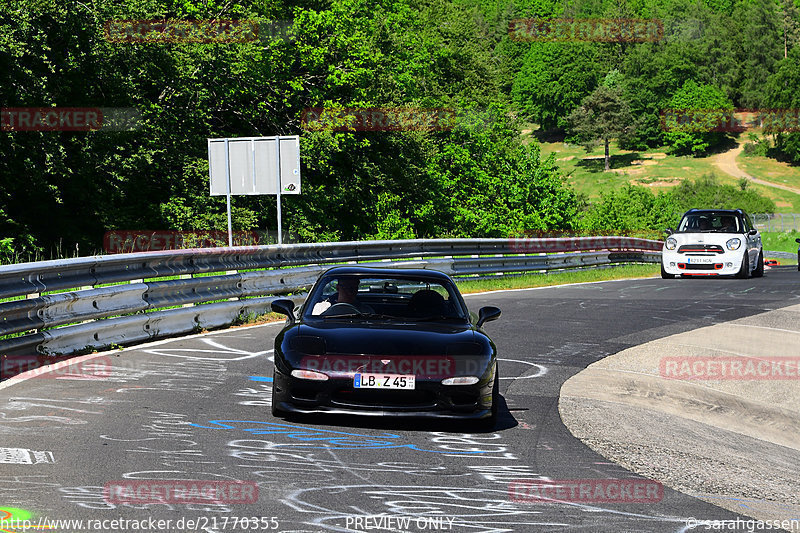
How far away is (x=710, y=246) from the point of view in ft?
79.1

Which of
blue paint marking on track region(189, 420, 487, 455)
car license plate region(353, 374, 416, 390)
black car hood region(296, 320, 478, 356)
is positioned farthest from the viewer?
black car hood region(296, 320, 478, 356)

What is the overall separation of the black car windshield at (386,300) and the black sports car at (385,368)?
88mm

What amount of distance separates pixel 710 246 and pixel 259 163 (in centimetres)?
1139

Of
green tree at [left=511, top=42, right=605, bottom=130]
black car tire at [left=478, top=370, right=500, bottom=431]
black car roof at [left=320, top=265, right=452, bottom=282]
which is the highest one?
green tree at [left=511, top=42, right=605, bottom=130]

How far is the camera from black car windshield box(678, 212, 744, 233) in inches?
957

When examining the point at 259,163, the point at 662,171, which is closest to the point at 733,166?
the point at 662,171

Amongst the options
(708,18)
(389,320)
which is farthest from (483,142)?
(708,18)

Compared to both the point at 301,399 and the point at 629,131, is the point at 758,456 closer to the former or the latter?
the point at 301,399

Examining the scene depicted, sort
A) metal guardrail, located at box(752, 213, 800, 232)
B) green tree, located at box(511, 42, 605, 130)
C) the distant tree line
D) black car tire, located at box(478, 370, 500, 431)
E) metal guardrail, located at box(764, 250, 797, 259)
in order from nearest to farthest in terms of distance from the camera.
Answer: black car tire, located at box(478, 370, 500, 431)
the distant tree line
metal guardrail, located at box(764, 250, 797, 259)
metal guardrail, located at box(752, 213, 800, 232)
green tree, located at box(511, 42, 605, 130)

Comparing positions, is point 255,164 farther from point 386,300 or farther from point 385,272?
point 385,272

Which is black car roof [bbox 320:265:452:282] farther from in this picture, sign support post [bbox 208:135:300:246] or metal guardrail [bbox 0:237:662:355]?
sign support post [bbox 208:135:300:246]

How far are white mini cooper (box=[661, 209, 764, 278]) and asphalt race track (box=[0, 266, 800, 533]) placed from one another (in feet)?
47.5

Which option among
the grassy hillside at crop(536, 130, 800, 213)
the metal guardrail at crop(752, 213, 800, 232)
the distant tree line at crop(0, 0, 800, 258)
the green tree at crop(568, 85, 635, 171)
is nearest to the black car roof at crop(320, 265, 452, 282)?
the distant tree line at crop(0, 0, 800, 258)

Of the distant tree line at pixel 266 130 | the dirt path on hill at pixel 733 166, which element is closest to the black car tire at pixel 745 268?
the distant tree line at pixel 266 130
